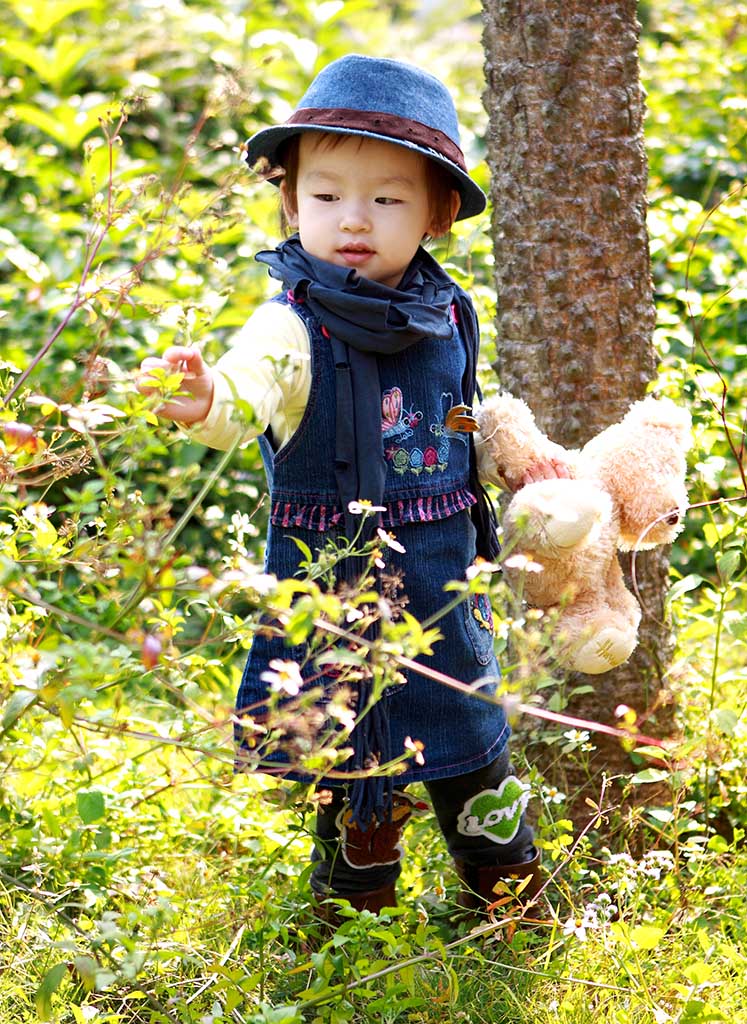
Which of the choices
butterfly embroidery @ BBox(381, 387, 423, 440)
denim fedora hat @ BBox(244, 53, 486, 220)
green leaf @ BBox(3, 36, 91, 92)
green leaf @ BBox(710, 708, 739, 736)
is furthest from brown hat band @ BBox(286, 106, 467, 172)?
green leaf @ BBox(3, 36, 91, 92)

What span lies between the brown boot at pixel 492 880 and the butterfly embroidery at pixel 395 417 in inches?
31.2

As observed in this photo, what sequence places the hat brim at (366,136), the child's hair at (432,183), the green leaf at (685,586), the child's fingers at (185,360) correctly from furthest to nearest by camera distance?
the green leaf at (685,586) < the child's hair at (432,183) < the hat brim at (366,136) < the child's fingers at (185,360)

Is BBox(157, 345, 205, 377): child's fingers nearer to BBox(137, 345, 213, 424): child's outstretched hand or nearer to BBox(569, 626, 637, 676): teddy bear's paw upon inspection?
BBox(137, 345, 213, 424): child's outstretched hand

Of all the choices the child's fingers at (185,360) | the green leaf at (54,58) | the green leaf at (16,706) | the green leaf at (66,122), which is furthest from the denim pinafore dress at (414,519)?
the green leaf at (54,58)

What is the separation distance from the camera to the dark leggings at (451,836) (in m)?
2.18

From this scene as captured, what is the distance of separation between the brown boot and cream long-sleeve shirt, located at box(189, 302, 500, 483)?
0.84m

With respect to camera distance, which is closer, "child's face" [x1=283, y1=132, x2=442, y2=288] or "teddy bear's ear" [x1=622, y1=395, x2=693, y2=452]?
"child's face" [x1=283, y1=132, x2=442, y2=288]

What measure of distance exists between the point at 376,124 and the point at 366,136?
0.03 m

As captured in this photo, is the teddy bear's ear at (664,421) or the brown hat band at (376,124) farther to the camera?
the teddy bear's ear at (664,421)

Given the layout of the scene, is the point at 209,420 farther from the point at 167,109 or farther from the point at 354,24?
the point at 354,24

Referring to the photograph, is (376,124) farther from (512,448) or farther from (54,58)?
(54,58)

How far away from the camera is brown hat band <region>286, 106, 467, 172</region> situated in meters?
1.97

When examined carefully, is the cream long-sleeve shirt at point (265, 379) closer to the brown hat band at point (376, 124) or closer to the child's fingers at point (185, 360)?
the child's fingers at point (185, 360)

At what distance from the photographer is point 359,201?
2018 mm
